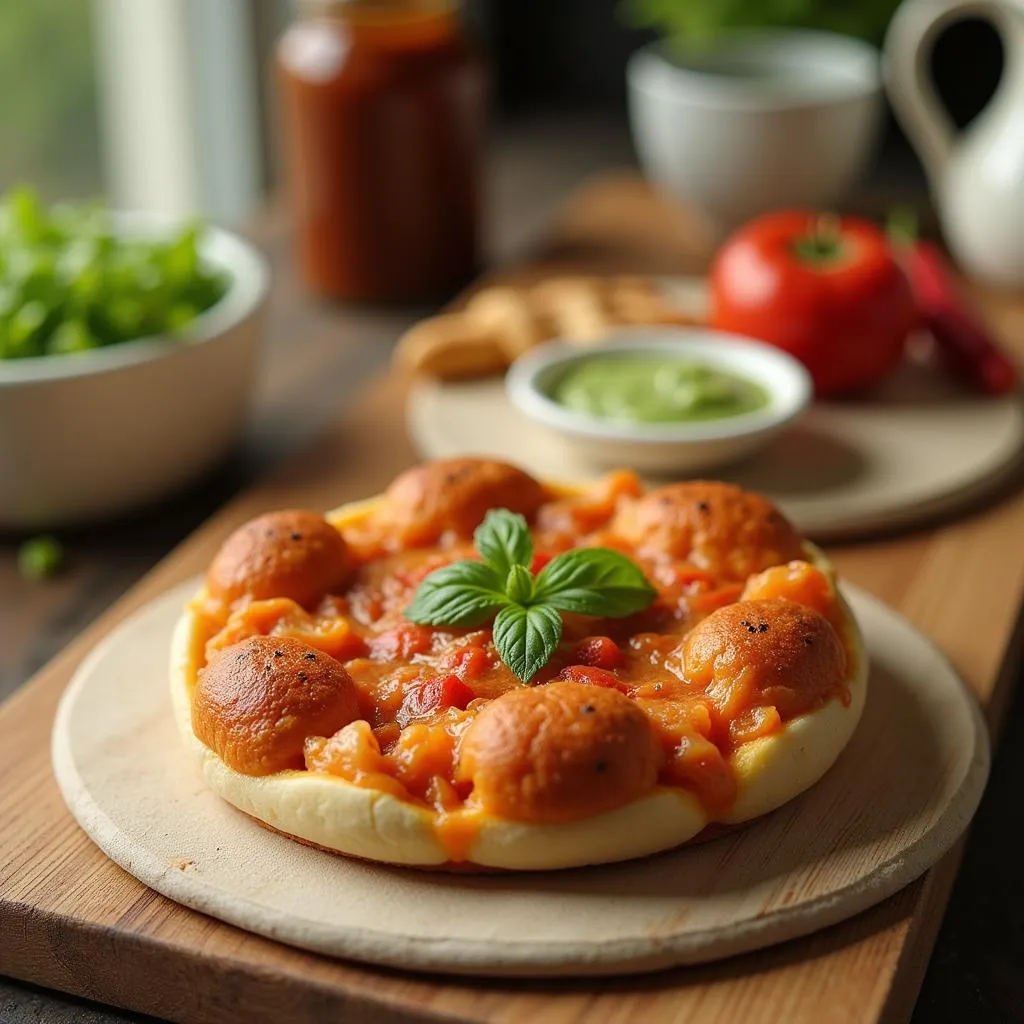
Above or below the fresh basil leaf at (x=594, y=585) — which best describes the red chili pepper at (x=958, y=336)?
below

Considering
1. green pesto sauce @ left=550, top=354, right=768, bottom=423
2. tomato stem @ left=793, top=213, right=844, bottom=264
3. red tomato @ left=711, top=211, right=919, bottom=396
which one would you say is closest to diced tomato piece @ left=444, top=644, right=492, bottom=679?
green pesto sauce @ left=550, top=354, right=768, bottom=423

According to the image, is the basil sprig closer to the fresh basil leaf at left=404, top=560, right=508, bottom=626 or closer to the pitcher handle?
the fresh basil leaf at left=404, top=560, right=508, bottom=626

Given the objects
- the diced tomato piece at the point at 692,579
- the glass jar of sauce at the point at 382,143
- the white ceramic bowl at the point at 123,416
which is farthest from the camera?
the glass jar of sauce at the point at 382,143

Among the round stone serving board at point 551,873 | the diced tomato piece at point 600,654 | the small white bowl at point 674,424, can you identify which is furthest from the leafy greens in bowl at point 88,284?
the diced tomato piece at point 600,654

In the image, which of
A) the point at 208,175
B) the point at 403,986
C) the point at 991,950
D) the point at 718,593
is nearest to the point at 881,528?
the point at 718,593

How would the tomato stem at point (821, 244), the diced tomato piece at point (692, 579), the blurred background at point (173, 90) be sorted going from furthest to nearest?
the blurred background at point (173, 90), the tomato stem at point (821, 244), the diced tomato piece at point (692, 579)

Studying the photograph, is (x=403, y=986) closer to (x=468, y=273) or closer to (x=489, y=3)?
(x=468, y=273)

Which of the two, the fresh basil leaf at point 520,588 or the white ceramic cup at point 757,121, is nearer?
the fresh basil leaf at point 520,588

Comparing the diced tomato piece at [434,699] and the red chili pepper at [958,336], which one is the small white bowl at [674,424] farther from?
the diced tomato piece at [434,699]

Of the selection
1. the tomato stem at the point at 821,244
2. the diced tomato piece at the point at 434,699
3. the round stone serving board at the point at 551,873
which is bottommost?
the round stone serving board at the point at 551,873
